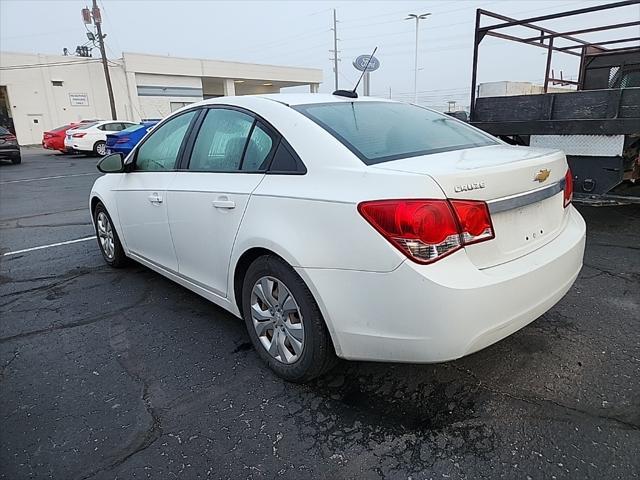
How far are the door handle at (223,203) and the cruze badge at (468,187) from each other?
1289mm

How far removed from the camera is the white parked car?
65.2 feet

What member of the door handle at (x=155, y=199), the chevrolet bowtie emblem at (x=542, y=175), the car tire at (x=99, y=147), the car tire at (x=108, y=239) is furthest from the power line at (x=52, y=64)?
the chevrolet bowtie emblem at (x=542, y=175)

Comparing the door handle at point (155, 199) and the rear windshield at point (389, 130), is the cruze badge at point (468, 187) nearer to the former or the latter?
the rear windshield at point (389, 130)

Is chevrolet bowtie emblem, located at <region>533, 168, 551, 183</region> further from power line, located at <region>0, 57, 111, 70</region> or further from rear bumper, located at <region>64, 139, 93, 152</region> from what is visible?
power line, located at <region>0, 57, 111, 70</region>

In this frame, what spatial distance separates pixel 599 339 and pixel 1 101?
36.6 metres

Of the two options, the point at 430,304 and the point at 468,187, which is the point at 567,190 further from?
the point at 430,304

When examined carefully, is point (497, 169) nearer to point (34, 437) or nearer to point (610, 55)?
point (34, 437)

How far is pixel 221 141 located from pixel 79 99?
33826 mm

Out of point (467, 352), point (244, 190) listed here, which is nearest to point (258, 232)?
point (244, 190)

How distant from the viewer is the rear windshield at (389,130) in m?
2.42

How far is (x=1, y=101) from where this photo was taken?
30.1 metres

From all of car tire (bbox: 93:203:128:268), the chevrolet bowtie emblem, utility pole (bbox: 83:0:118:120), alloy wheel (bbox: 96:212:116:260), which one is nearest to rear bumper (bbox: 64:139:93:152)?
utility pole (bbox: 83:0:118:120)

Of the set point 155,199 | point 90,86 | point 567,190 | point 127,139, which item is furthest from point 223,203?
point 90,86

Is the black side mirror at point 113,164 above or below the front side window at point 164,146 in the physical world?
below
